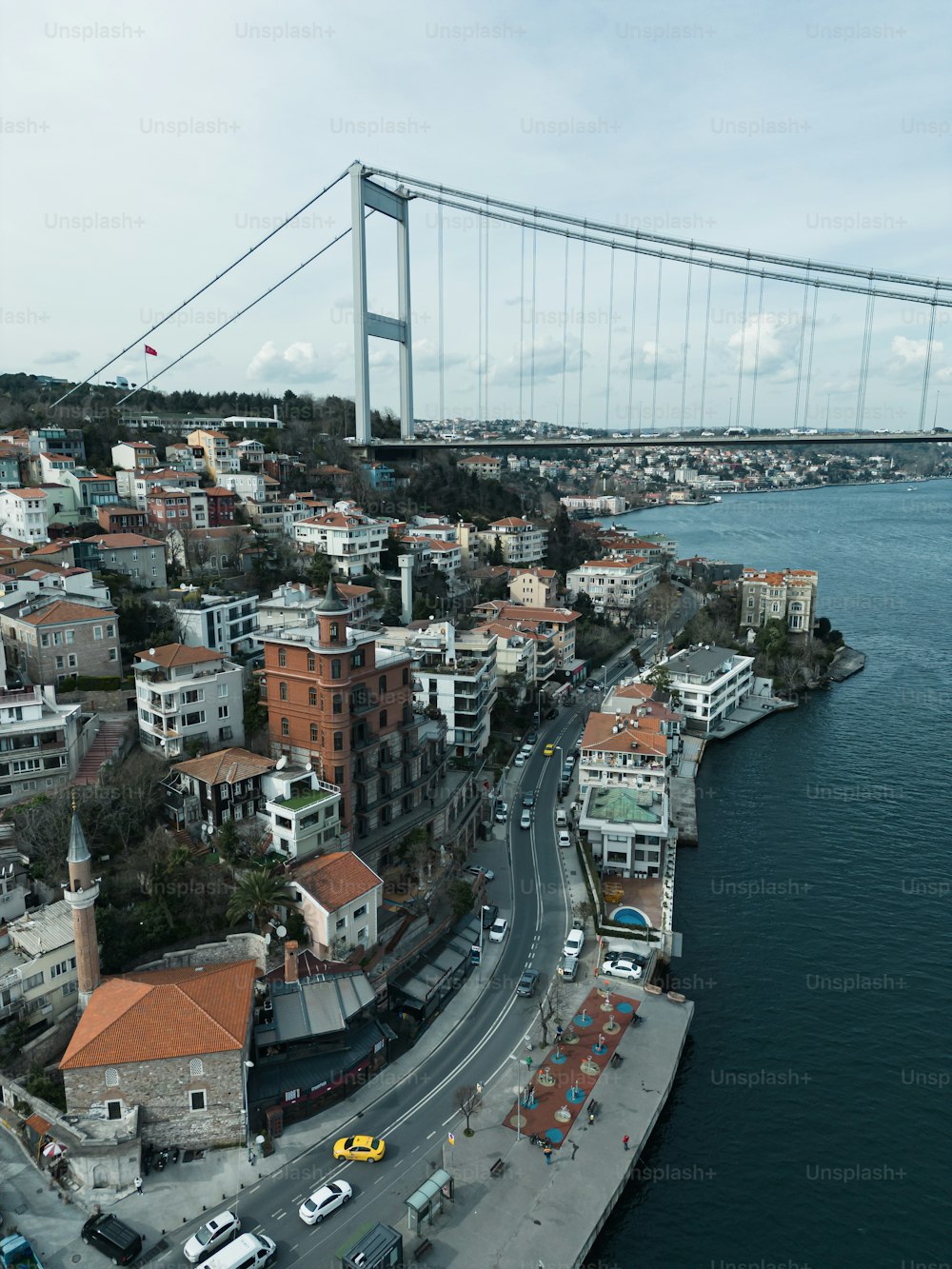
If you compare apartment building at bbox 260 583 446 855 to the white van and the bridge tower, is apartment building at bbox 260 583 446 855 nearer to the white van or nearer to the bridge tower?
the white van

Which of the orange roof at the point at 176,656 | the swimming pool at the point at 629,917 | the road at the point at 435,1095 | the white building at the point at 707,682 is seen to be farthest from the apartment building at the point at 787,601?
the orange roof at the point at 176,656

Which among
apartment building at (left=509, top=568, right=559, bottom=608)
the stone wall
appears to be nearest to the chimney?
the stone wall

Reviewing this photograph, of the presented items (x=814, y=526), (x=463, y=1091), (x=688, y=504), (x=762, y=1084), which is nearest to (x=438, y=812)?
(x=463, y=1091)

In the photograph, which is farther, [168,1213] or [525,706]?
[525,706]

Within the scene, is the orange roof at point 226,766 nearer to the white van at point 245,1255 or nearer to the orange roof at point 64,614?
the orange roof at point 64,614

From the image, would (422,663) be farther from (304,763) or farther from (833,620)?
(833,620)

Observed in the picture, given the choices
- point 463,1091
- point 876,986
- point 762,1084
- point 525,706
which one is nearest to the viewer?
point 463,1091
